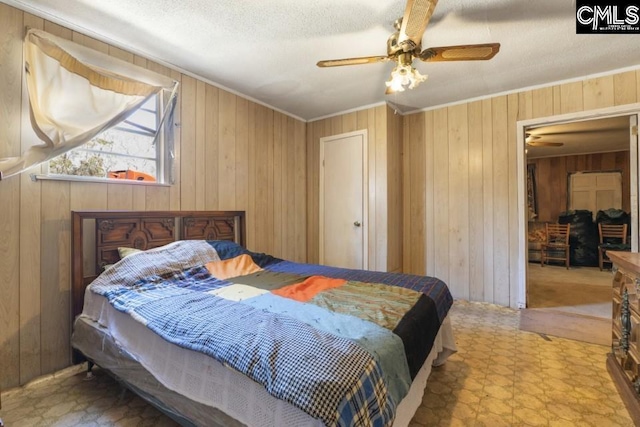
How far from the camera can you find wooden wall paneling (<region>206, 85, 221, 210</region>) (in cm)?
293

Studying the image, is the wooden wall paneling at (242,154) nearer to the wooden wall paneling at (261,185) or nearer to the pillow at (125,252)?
the wooden wall paneling at (261,185)

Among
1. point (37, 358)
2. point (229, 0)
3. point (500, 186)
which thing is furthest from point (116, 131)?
point (500, 186)

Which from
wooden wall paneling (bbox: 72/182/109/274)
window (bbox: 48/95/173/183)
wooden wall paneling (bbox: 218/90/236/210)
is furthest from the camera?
wooden wall paneling (bbox: 218/90/236/210)

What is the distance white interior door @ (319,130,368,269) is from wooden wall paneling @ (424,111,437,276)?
86 cm

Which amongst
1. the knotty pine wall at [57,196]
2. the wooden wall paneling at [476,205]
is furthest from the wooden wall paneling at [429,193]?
the knotty pine wall at [57,196]

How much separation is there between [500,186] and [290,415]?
340cm

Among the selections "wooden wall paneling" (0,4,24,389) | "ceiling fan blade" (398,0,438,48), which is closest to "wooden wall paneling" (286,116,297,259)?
"ceiling fan blade" (398,0,438,48)

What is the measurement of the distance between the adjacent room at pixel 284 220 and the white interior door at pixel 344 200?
Answer: 0.04 metres

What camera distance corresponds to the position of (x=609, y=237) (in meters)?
5.18

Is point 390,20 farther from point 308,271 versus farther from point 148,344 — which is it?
point 148,344

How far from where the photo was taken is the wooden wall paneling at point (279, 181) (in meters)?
3.74

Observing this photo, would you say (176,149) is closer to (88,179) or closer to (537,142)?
(88,179)

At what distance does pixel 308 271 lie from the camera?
2.35 m

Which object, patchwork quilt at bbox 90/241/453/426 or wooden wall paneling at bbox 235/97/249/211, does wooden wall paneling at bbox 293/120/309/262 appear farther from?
patchwork quilt at bbox 90/241/453/426
